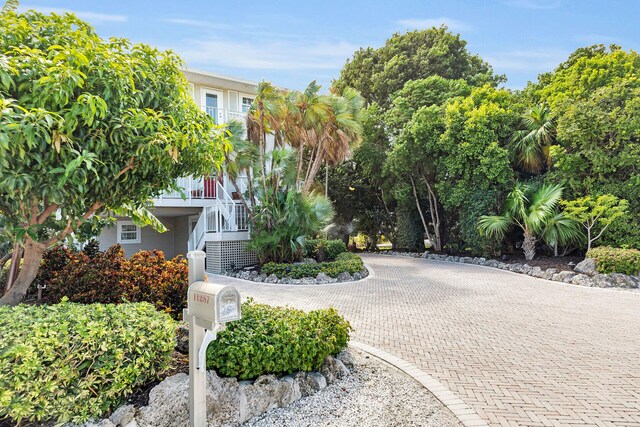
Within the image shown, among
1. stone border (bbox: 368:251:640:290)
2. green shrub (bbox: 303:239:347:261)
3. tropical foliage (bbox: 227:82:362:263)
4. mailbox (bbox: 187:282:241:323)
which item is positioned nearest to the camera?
mailbox (bbox: 187:282:241:323)

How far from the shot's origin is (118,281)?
5.61m

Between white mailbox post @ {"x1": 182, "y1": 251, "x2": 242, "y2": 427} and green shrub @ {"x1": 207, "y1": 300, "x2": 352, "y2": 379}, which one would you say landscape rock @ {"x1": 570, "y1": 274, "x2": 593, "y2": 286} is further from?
white mailbox post @ {"x1": 182, "y1": 251, "x2": 242, "y2": 427}

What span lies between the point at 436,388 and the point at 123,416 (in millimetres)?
3248

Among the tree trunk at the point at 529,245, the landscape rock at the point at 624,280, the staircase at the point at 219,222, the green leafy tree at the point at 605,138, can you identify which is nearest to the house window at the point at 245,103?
the staircase at the point at 219,222

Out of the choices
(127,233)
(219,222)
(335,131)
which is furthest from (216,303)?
(127,233)

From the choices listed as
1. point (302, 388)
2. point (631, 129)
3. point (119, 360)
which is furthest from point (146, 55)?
point (631, 129)

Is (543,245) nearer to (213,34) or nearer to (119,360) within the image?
(213,34)

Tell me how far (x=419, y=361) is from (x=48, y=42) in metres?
6.13

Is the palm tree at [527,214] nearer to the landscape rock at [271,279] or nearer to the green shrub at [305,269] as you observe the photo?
the green shrub at [305,269]

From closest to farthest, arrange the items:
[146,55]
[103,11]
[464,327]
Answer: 1. [146,55]
2. [103,11]
3. [464,327]

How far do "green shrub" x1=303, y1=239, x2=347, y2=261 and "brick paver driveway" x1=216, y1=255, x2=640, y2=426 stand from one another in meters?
4.35

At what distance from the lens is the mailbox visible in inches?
111

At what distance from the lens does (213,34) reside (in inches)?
324

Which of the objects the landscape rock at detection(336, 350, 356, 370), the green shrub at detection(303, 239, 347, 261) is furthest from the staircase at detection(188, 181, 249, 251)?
the landscape rock at detection(336, 350, 356, 370)
